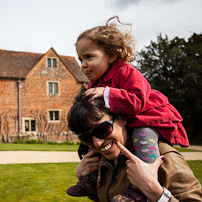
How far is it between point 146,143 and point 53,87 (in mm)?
24684

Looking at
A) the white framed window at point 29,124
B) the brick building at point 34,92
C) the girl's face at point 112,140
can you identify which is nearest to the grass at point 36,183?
the girl's face at point 112,140

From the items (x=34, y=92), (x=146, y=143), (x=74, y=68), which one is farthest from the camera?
(x=74, y=68)

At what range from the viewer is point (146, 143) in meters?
1.83

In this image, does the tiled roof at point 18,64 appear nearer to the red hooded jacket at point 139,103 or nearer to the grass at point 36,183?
the grass at point 36,183

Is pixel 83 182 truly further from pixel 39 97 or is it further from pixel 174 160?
pixel 39 97

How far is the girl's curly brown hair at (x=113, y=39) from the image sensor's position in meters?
2.08

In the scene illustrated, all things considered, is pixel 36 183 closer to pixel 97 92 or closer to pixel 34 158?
pixel 34 158

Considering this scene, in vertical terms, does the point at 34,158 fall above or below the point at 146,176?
below

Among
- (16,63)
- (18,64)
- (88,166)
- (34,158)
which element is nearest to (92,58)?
(88,166)

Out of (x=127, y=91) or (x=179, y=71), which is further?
(x=179, y=71)

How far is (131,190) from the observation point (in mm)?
1733

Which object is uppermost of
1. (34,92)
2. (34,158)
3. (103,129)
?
(34,92)

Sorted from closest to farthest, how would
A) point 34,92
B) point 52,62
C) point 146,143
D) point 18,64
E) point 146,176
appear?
point 146,176 → point 146,143 → point 34,92 → point 18,64 → point 52,62

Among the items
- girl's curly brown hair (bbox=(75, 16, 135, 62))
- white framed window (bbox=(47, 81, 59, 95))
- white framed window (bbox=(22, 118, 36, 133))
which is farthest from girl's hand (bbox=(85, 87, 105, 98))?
white framed window (bbox=(47, 81, 59, 95))
